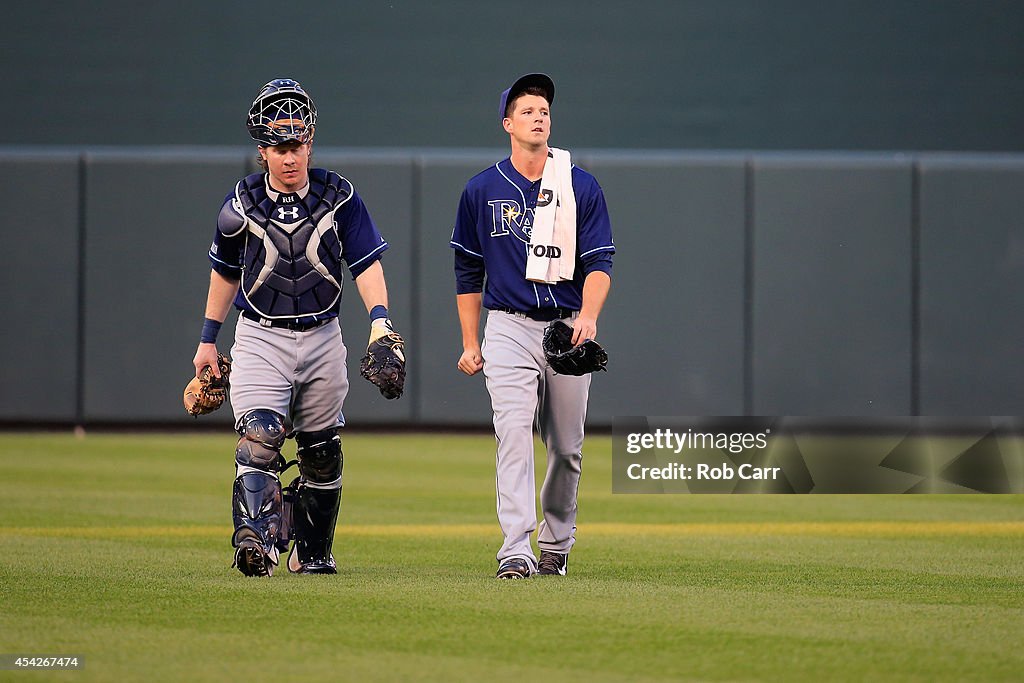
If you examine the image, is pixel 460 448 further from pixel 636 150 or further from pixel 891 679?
pixel 891 679

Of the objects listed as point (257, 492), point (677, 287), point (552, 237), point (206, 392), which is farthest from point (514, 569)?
point (677, 287)

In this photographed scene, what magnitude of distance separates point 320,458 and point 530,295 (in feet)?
3.81

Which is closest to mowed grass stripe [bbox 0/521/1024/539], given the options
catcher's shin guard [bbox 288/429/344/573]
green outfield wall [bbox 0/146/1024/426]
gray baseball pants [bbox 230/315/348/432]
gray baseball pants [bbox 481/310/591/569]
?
catcher's shin guard [bbox 288/429/344/573]

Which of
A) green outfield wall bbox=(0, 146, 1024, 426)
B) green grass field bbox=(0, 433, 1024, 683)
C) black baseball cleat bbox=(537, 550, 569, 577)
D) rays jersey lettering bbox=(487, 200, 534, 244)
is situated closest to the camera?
green grass field bbox=(0, 433, 1024, 683)

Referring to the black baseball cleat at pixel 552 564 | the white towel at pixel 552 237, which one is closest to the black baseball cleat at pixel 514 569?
the black baseball cleat at pixel 552 564

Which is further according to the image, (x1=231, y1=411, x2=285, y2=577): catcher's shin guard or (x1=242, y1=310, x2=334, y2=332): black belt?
(x1=242, y1=310, x2=334, y2=332): black belt

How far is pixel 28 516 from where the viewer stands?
31.6ft

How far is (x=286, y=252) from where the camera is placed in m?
6.75

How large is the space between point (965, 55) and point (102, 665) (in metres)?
16.2

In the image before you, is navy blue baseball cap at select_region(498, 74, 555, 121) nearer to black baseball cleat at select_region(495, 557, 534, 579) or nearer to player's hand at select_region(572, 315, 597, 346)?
player's hand at select_region(572, 315, 597, 346)

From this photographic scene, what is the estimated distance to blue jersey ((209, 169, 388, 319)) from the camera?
22.1 feet

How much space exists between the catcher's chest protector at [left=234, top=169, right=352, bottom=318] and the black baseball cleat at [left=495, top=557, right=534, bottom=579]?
1.33m

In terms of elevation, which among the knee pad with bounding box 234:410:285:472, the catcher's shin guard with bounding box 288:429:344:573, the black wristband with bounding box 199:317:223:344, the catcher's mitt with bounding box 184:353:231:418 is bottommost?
the catcher's shin guard with bounding box 288:429:344:573

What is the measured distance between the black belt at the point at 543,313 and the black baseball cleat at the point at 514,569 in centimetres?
103
